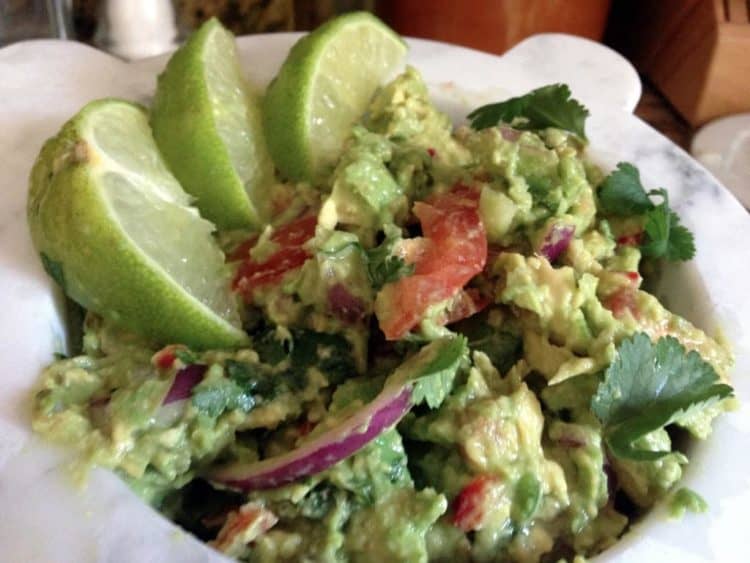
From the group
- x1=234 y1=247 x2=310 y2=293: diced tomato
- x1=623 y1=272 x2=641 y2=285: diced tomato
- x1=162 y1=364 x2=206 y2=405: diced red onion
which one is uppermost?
x1=623 y1=272 x2=641 y2=285: diced tomato

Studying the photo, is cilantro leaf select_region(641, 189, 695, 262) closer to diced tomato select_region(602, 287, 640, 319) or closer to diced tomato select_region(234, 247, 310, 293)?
diced tomato select_region(602, 287, 640, 319)

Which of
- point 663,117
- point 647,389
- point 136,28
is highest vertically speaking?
point 647,389

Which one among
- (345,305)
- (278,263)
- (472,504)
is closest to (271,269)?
(278,263)

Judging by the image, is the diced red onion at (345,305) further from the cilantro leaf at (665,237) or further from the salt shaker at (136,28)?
the salt shaker at (136,28)

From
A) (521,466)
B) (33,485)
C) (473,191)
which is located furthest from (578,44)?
(33,485)

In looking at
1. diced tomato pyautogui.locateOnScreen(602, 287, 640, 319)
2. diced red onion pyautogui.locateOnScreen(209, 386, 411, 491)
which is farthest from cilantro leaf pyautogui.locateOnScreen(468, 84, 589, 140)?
diced red onion pyautogui.locateOnScreen(209, 386, 411, 491)

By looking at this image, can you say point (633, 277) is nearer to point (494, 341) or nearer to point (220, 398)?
point (494, 341)

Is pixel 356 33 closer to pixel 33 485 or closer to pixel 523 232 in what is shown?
pixel 523 232
